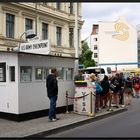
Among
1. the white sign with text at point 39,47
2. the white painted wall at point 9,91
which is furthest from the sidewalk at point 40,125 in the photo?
the white sign with text at point 39,47

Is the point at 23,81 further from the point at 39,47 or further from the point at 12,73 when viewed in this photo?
the point at 39,47

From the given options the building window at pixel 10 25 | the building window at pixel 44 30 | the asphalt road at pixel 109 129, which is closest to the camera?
the asphalt road at pixel 109 129

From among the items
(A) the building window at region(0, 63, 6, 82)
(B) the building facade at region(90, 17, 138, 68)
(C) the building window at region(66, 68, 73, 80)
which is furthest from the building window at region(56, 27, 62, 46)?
(B) the building facade at region(90, 17, 138, 68)

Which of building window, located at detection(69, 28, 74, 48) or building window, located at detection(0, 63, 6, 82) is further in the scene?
building window, located at detection(69, 28, 74, 48)

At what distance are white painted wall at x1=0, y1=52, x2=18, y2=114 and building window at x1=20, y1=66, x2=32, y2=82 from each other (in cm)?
29

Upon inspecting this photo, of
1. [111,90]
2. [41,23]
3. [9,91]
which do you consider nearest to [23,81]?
[9,91]

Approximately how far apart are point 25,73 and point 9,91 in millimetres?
884

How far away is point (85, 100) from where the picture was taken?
1452 centimetres

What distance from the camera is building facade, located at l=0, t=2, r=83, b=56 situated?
124 ft

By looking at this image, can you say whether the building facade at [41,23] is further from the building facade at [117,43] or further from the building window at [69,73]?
the building facade at [117,43]

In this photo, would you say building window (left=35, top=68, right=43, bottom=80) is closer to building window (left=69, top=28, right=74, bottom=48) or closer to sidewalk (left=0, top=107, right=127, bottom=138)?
sidewalk (left=0, top=107, right=127, bottom=138)

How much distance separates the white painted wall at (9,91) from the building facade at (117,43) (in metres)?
78.7

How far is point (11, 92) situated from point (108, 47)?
8285 cm

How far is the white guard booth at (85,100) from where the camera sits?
14.3 metres
